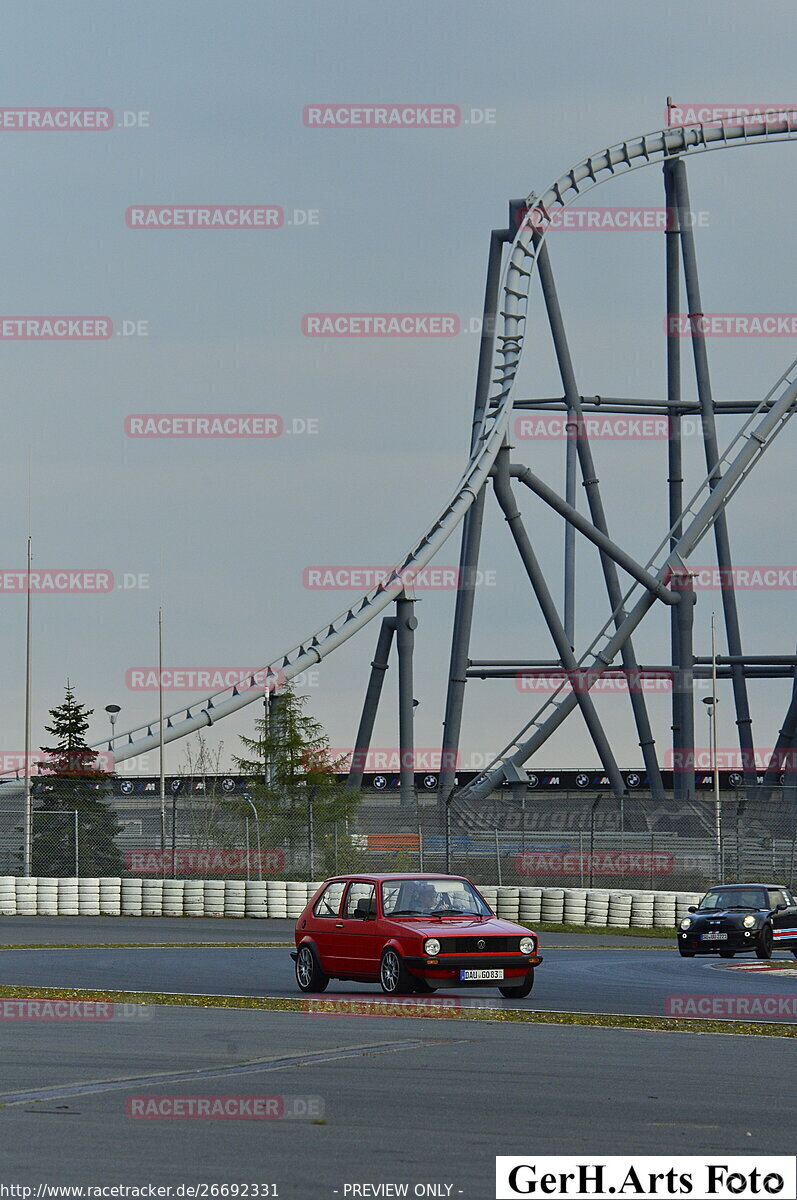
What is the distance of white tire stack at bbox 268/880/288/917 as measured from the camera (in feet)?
123

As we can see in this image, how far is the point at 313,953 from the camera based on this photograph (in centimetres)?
1975

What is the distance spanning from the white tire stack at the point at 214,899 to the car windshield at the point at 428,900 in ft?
62.2

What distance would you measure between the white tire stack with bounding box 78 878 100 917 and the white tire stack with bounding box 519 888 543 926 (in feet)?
29.8

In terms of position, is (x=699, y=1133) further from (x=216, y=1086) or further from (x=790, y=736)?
→ (x=790, y=736)

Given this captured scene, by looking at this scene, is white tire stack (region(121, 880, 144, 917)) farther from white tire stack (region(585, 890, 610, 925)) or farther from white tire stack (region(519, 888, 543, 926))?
white tire stack (region(585, 890, 610, 925))

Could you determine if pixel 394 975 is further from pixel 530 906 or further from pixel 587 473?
pixel 587 473

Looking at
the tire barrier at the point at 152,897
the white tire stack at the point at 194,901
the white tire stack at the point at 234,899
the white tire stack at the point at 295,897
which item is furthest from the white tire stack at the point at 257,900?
the white tire stack at the point at 194,901

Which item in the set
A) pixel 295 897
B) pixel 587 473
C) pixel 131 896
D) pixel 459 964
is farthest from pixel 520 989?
pixel 587 473

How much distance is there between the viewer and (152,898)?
1506 inches

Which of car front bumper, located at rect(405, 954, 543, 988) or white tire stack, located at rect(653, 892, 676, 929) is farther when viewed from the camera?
white tire stack, located at rect(653, 892, 676, 929)

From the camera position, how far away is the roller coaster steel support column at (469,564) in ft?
170

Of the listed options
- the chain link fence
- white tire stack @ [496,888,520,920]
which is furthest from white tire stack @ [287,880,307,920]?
white tire stack @ [496,888,520,920]

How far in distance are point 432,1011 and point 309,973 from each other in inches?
110

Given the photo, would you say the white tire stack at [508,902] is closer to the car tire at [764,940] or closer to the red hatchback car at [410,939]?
the car tire at [764,940]
